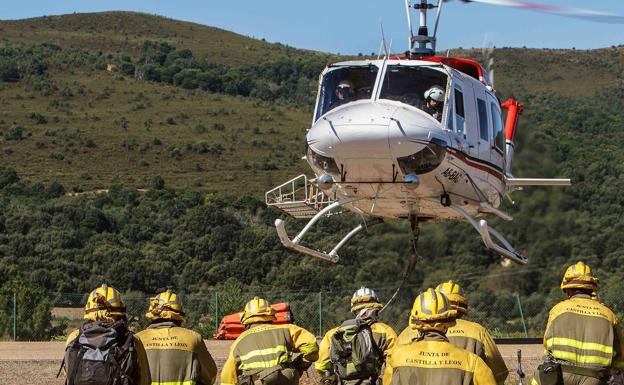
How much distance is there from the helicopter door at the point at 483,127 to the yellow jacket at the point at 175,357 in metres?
9.82

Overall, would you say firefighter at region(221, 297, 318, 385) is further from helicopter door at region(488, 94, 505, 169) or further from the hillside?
the hillside

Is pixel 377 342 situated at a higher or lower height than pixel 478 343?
lower

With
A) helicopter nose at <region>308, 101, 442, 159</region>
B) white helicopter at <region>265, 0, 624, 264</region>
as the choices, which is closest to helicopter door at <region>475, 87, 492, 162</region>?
white helicopter at <region>265, 0, 624, 264</region>

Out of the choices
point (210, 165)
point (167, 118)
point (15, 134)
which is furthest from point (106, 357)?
point (167, 118)

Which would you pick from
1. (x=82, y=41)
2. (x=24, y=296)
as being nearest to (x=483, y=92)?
(x=24, y=296)

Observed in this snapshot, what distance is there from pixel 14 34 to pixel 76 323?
303 ft

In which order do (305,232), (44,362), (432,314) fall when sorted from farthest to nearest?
1. (44,362)
2. (305,232)
3. (432,314)

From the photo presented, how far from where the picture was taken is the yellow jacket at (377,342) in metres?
12.7

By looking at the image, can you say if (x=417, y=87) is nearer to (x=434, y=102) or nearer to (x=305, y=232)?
(x=434, y=102)

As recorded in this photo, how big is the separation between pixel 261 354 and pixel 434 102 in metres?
7.87

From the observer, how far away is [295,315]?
32.3 m

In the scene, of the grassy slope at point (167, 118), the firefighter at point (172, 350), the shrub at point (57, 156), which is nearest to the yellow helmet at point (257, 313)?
the firefighter at point (172, 350)

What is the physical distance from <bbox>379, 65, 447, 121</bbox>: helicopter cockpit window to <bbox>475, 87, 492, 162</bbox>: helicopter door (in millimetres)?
1205

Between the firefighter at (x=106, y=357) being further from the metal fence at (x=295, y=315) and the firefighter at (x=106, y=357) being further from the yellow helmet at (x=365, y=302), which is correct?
the metal fence at (x=295, y=315)
